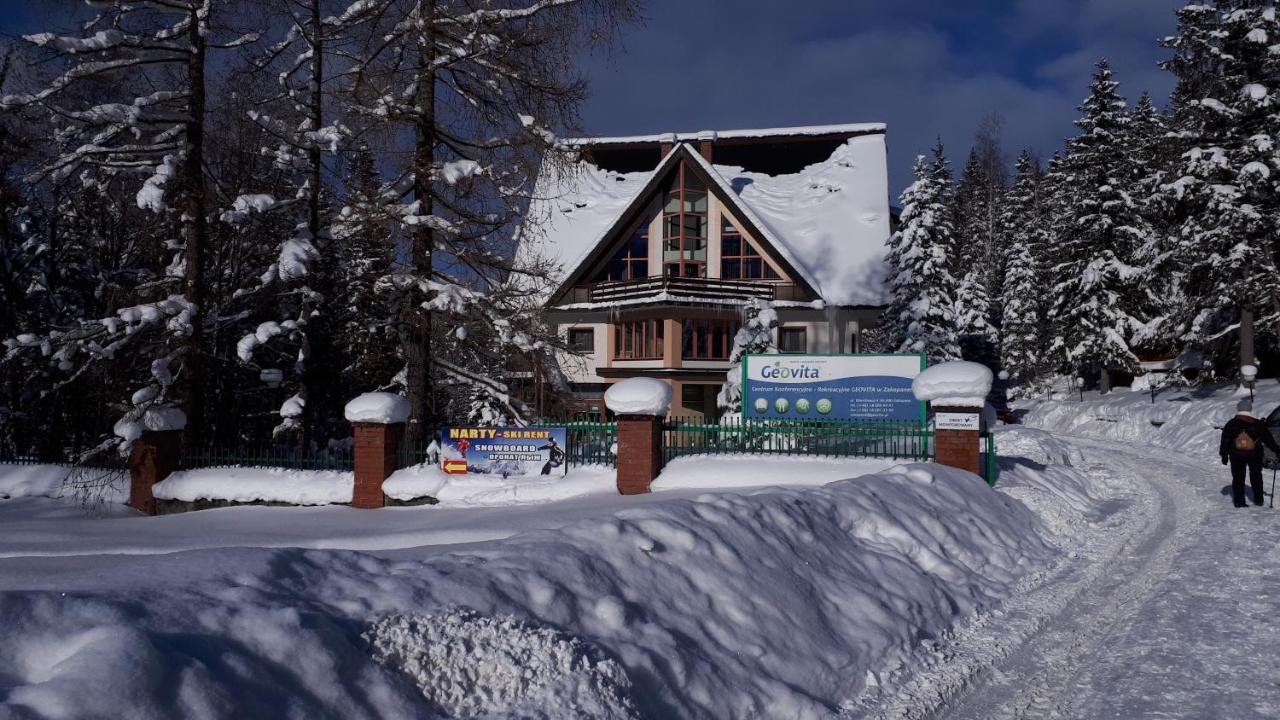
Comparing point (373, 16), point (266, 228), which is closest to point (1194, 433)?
point (373, 16)

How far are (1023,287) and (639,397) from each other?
144ft

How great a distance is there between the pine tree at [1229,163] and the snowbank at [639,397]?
23.1m

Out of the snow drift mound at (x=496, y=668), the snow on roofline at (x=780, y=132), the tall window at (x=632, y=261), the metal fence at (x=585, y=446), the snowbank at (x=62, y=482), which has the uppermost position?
the snow on roofline at (x=780, y=132)

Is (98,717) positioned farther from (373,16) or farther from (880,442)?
(373,16)

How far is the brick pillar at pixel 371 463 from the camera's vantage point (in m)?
14.3

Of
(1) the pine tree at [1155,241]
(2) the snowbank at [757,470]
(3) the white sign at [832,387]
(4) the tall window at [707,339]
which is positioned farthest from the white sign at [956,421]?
(1) the pine tree at [1155,241]

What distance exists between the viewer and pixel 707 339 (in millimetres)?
30609

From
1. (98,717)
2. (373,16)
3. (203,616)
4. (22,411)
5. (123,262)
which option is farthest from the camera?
(123,262)

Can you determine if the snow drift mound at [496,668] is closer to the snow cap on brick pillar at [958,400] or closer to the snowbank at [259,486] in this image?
the snow cap on brick pillar at [958,400]

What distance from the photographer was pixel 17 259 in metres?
21.2

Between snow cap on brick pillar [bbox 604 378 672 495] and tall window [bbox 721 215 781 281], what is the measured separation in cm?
1989

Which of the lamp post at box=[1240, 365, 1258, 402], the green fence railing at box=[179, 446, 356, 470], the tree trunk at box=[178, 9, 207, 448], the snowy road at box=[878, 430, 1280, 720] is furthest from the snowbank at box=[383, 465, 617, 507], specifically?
the lamp post at box=[1240, 365, 1258, 402]

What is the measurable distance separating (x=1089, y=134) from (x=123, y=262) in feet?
123

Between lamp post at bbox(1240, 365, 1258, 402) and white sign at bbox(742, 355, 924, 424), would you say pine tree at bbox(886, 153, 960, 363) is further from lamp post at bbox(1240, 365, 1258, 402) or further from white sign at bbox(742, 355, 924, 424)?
white sign at bbox(742, 355, 924, 424)
